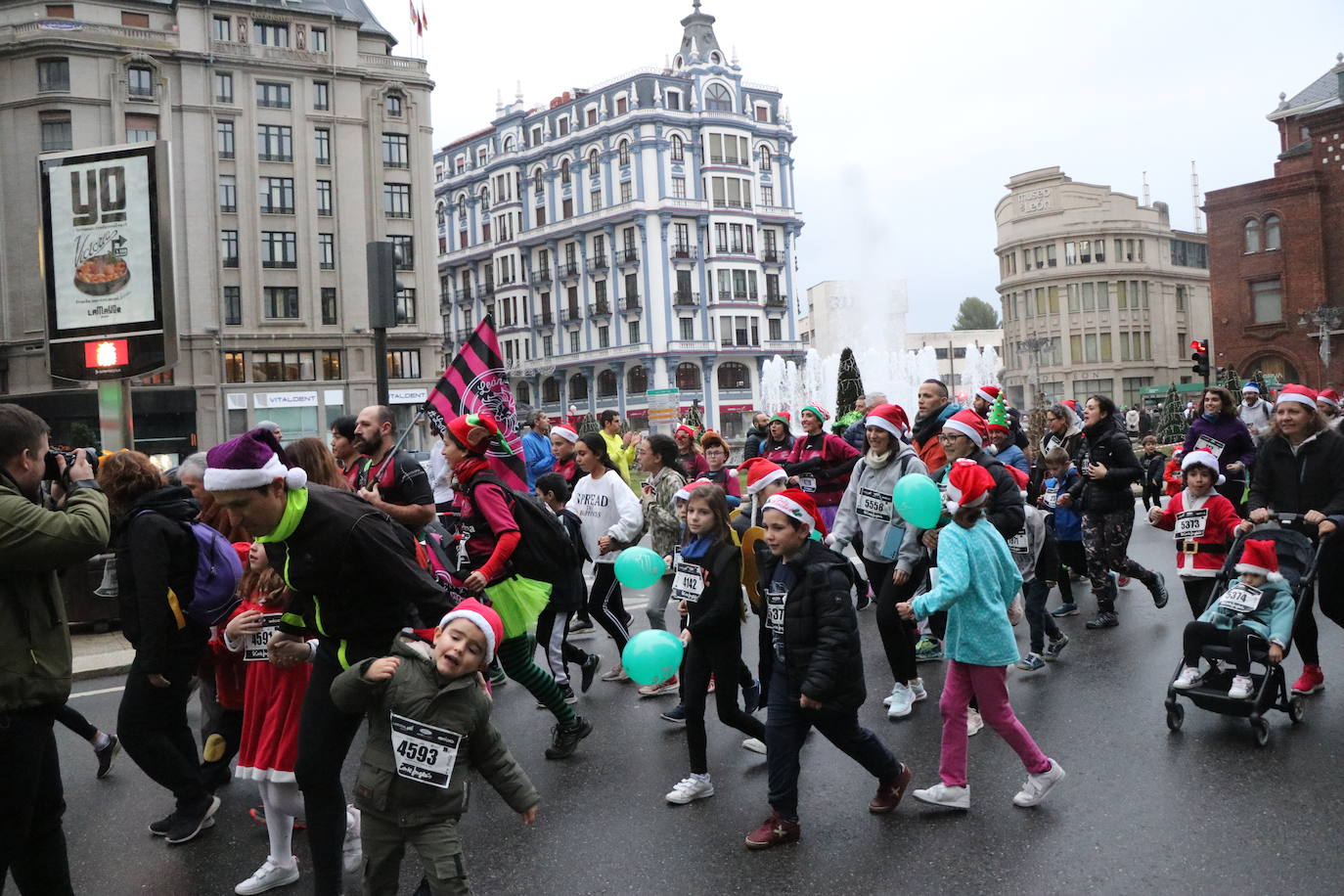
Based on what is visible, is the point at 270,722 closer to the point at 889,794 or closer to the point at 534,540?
the point at 534,540

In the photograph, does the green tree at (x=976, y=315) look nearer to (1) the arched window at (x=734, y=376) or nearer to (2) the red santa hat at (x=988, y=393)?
(1) the arched window at (x=734, y=376)

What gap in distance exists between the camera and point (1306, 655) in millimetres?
6914

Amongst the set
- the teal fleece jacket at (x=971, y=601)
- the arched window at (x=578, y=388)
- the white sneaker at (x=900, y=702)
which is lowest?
the white sneaker at (x=900, y=702)

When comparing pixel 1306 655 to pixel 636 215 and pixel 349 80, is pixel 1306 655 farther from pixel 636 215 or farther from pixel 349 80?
pixel 636 215

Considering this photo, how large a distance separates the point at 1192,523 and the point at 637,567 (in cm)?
397

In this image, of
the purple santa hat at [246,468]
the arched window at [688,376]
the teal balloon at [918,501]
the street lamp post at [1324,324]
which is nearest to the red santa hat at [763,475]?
the teal balloon at [918,501]

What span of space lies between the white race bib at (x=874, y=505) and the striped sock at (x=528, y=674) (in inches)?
93.8

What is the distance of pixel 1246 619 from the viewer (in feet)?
20.6

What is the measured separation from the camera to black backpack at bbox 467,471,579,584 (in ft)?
20.9

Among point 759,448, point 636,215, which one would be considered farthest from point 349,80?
point 759,448

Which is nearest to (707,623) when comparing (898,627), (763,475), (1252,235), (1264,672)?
(763,475)

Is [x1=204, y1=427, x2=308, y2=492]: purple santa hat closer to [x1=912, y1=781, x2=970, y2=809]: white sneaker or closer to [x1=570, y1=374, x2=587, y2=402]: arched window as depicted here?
[x1=912, y1=781, x2=970, y2=809]: white sneaker

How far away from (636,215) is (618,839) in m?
65.3

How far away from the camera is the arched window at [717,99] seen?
69500 millimetres
